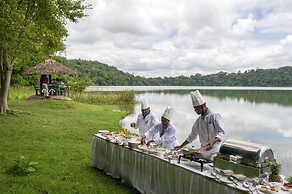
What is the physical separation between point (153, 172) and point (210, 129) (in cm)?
106

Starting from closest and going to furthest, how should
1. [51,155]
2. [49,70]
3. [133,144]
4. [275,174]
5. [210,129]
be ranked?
[275,174]
[210,129]
[133,144]
[51,155]
[49,70]

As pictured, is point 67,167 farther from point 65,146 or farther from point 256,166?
point 256,166

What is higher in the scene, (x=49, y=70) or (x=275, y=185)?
(x=49, y=70)

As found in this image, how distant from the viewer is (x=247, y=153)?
3.60 meters

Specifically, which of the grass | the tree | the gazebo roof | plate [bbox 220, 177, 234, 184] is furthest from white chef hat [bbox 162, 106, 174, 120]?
the gazebo roof

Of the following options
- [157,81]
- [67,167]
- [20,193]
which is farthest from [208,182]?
[157,81]

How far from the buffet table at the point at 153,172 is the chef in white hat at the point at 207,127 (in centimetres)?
46

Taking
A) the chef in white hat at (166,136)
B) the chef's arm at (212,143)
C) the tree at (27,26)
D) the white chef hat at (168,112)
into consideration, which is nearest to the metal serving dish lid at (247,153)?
the chef's arm at (212,143)

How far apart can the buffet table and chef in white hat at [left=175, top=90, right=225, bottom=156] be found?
46 centimetres

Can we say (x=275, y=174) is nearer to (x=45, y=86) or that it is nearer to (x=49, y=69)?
(x=45, y=86)

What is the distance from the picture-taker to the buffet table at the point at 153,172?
3.79 meters

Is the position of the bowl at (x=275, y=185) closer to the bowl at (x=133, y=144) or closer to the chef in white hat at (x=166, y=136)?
the bowl at (x=133, y=144)

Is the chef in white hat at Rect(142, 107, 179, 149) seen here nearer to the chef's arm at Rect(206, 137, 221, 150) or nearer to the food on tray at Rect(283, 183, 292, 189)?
the chef's arm at Rect(206, 137, 221, 150)

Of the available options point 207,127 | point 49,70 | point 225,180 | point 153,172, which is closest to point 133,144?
point 153,172
